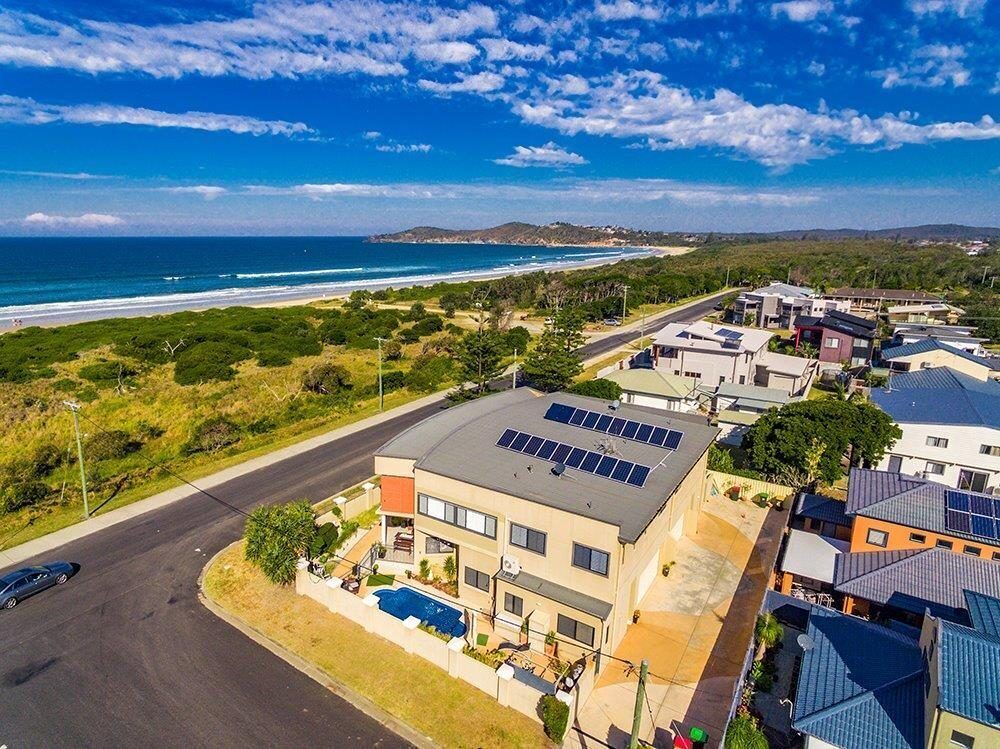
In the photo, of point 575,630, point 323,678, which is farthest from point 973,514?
point 323,678

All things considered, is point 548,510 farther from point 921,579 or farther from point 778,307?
point 778,307

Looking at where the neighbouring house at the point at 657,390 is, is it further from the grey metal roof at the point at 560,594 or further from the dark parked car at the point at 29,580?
the dark parked car at the point at 29,580

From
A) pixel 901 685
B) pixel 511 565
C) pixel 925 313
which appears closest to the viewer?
pixel 901 685

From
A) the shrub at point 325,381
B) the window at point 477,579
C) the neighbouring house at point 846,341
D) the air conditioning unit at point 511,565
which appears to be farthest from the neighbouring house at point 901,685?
the neighbouring house at point 846,341

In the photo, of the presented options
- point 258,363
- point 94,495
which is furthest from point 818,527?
point 258,363

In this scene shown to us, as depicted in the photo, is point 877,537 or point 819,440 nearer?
point 877,537

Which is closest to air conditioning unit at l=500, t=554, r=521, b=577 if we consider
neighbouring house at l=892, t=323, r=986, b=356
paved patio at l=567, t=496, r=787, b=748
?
paved patio at l=567, t=496, r=787, b=748
